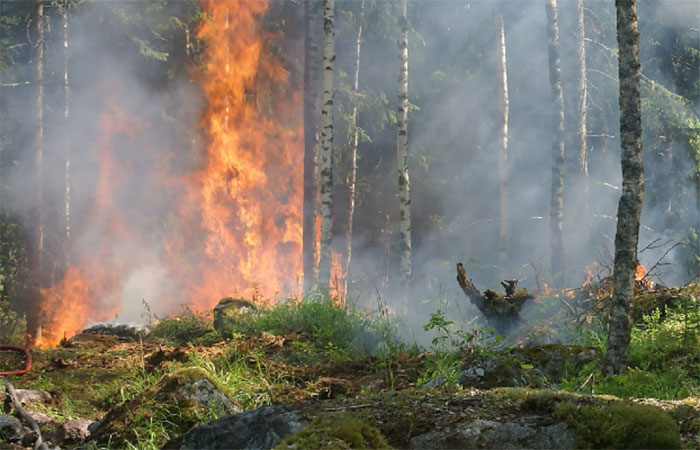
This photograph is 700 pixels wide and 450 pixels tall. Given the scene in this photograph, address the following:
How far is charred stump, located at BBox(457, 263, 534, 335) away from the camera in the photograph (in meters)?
10.9

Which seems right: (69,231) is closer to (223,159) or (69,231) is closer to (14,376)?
(223,159)

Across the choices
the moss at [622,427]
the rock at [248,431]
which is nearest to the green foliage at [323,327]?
the rock at [248,431]

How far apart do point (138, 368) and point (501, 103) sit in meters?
15.1

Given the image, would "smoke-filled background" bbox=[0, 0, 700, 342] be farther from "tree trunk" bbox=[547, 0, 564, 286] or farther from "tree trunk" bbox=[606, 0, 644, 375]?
"tree trunk" bbox=[606, 0, 644, 375]

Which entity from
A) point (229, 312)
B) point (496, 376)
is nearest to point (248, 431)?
point (496, 376)

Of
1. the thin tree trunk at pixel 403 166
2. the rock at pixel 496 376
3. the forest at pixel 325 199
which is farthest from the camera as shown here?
the thin tree trunk at pixel 403 166

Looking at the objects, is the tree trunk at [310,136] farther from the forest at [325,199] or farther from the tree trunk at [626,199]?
the tree trunk at [626,199]

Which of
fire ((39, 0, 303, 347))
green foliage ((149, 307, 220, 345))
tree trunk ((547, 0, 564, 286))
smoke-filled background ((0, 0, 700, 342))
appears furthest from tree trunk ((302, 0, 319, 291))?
tree trunk ((547, 0, 564, 286))

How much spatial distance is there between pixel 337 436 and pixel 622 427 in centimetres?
132

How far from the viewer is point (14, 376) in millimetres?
8508

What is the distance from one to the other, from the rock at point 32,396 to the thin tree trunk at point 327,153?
7727 mm

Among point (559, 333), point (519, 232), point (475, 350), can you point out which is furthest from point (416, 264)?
point (475, 350)

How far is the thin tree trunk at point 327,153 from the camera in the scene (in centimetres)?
1446

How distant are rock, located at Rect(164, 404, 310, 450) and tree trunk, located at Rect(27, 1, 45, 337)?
16.1 metres
